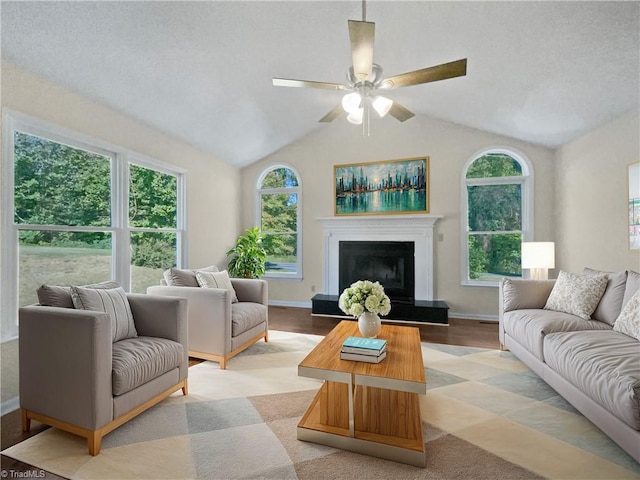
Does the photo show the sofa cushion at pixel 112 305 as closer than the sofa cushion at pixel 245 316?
Yes

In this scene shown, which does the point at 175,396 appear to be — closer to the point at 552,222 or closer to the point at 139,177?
the point at 139,177

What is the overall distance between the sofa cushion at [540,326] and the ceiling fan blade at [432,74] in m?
2.05

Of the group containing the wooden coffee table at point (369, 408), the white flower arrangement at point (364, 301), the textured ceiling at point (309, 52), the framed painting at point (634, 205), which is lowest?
the wooden coffee table at point (369, 408)

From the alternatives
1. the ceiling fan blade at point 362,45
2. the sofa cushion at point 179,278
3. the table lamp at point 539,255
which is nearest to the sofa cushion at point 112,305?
the sofa cushion at point 179,278

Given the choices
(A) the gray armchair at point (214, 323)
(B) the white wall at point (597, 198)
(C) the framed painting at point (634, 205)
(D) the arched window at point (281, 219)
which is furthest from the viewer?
(D) the arched window at point (281, 219)

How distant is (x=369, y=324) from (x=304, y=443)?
0.90m

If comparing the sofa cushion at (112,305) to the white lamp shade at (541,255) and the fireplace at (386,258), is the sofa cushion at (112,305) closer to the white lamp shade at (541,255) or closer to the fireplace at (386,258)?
the fireplace at (386,258)

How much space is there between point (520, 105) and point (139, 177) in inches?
178

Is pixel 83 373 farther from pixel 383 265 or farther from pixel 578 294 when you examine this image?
pixel 383 265

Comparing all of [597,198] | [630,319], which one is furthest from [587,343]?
[597,198]

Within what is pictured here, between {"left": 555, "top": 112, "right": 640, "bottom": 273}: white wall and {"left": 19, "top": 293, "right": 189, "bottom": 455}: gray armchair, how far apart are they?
14.4 feet

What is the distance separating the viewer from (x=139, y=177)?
153 inches

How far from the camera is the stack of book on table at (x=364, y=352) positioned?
1961 millimetres

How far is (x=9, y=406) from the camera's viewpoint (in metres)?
2.42
